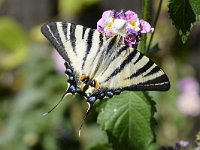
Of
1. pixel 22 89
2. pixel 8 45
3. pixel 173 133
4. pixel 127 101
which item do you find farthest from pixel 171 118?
pixel 127 101

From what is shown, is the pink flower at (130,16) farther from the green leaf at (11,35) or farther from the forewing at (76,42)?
the green leaf at (11,35)

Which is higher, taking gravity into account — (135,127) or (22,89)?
(135,127)

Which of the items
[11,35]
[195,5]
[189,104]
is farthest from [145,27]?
[11,35]

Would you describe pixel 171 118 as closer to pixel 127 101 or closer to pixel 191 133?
pixel 191 133

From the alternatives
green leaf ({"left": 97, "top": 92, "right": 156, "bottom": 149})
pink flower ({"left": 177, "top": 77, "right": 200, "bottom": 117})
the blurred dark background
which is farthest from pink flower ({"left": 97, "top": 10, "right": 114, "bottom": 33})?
pink flower ({"left": 177, "top": 77, "right": 200, "bottom": 117})

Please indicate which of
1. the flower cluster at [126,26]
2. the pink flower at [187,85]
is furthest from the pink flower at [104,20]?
the pink flower at [187,85]
